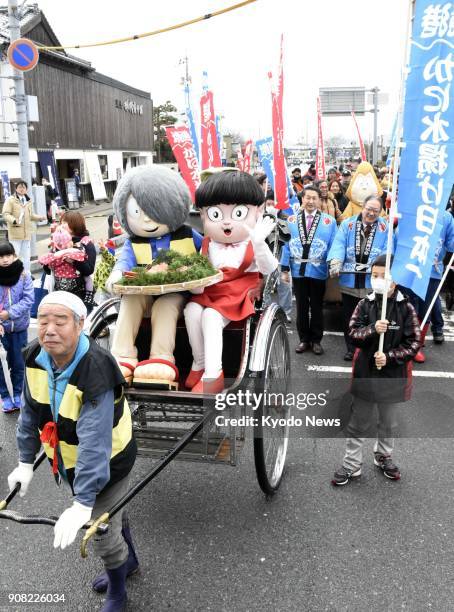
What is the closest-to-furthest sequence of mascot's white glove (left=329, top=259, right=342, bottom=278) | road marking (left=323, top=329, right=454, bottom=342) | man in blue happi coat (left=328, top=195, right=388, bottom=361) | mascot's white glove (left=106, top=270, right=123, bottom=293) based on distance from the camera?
mascot's white glove (left=106, top=270, right=123, bottom=293) → man in blue happi coat (left=328, top=195, right=388, bottom=361) → mascot's white glove (left=329, top=259, right=342, bottom=278) → road marking (left=323, top=329, right=454, bottom=342)

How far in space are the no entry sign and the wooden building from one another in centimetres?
666

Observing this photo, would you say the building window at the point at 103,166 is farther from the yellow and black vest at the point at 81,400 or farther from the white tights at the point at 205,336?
the yellow and black vest at the point at 81,400

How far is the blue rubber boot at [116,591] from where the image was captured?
2297 millimetres

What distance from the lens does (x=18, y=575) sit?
2578 mm

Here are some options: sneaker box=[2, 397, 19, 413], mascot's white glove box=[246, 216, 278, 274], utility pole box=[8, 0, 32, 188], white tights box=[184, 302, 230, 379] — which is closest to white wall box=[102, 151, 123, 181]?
utility pole box=[8, 0, 32, 188]

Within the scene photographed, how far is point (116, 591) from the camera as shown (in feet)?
7.66

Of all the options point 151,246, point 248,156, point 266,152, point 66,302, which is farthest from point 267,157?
point 66,302

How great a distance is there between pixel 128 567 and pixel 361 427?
161cm

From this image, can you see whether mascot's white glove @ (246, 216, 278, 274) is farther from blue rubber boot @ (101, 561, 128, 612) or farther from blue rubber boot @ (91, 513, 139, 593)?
blue rubber boot @ (101, 561, 128, 612)

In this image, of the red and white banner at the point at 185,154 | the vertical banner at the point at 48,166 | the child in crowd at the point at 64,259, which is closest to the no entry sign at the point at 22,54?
the red and white banner at the point at 185,154

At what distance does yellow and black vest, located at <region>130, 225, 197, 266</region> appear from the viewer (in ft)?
11.3

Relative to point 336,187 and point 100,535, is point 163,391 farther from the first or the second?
point 336,187

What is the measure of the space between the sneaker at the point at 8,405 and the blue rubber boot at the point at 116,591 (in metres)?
2.49

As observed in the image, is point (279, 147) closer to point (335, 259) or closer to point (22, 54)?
point (335, 259)
